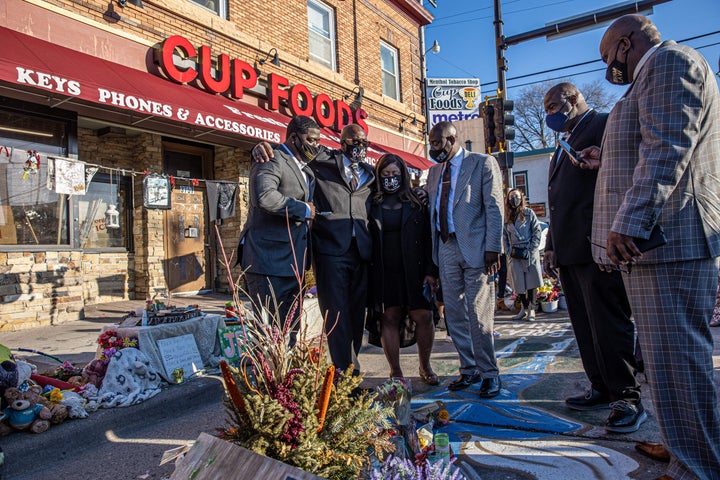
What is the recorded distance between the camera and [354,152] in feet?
11.6

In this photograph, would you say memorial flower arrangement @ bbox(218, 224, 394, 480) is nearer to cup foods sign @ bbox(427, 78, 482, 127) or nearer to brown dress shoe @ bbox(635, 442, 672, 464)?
brown dress shoe @ bbox(635, 442, 672, 464)

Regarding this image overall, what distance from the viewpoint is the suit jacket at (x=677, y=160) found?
185 cm

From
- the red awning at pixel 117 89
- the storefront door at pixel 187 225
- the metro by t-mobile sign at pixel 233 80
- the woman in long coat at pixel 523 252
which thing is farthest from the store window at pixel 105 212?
the woman in long coat at pixel 523 252

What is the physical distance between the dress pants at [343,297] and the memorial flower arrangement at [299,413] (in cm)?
157

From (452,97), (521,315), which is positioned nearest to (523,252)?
(521,315)

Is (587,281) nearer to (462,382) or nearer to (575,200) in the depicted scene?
(575,200)

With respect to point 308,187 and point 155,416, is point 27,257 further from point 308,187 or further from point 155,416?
point 308,187

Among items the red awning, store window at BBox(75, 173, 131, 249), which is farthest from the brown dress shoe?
store window at BBox(75, 173, 131, 249)

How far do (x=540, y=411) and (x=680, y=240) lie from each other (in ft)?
5.29

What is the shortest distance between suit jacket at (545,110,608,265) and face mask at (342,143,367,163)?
1.38 m

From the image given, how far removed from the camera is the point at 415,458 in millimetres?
1973

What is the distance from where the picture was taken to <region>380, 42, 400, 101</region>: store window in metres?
14.2

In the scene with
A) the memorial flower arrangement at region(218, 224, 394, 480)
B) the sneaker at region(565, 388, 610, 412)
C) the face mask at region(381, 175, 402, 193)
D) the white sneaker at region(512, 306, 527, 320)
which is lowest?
the white sneaker at region(512, 306, 527, 320)

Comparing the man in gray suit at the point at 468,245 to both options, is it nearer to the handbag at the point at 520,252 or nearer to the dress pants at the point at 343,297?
the dress pants at the point at 343,297
